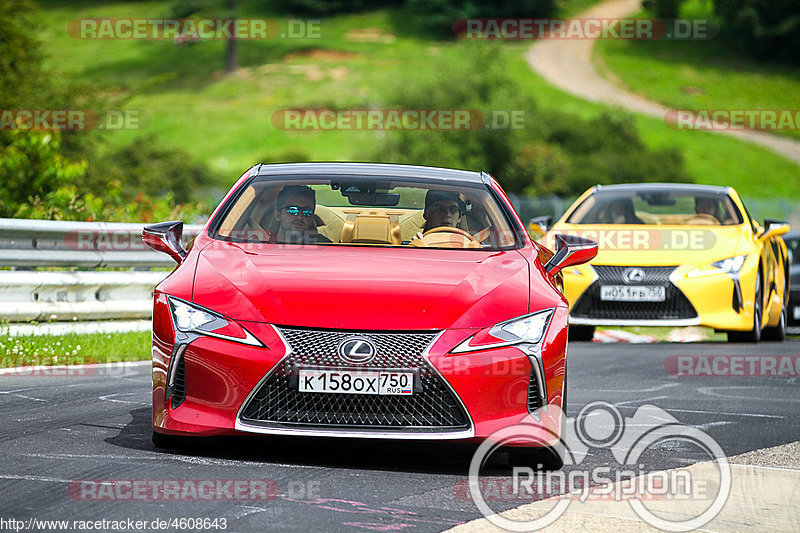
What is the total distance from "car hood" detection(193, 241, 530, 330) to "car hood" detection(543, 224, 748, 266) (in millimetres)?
6241

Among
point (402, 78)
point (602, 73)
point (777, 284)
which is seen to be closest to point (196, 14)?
point (602, 73)

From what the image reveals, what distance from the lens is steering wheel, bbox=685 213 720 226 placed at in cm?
1290

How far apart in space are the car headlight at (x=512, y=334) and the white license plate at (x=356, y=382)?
0.27m

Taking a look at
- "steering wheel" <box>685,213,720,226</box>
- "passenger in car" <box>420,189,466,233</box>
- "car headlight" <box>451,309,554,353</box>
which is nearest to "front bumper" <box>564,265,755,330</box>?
"steering wheel" <box>685,213,720,226</box>

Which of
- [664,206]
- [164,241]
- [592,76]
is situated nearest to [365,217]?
[164,241]

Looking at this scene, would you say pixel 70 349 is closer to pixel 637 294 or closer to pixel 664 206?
pixel 637 294

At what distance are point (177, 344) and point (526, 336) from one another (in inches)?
62.2

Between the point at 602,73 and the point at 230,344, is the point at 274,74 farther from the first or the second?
the point at 230,344

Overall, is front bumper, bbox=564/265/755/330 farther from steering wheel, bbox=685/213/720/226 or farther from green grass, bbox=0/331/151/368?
green grass, bbox=0/331/151/368

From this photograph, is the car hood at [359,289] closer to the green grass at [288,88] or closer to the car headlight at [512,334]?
the car headlight at [512,334]

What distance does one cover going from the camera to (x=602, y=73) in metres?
98.1

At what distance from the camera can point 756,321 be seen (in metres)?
12.3

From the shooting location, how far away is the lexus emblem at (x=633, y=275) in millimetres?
11922

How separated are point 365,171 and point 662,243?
5.94m
